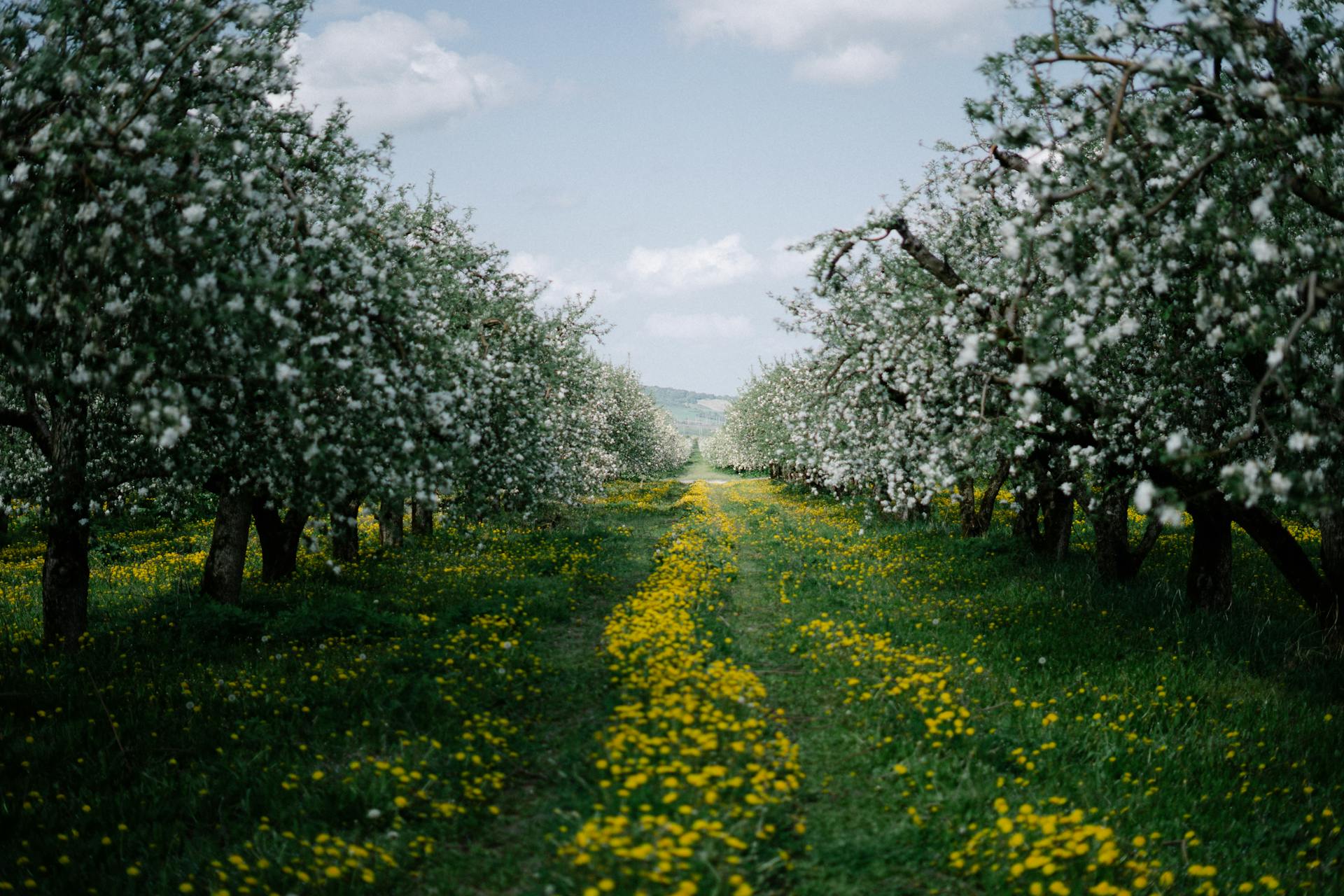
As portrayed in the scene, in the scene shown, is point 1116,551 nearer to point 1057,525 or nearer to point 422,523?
point 1057,525

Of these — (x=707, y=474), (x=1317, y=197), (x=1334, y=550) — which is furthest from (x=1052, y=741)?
(x=707, y=474)

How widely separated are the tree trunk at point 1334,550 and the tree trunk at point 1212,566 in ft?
6.40

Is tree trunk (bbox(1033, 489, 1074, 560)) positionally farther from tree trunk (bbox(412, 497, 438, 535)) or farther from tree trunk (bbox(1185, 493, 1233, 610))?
tree trunk (bbox(412, 497, 438, 535))

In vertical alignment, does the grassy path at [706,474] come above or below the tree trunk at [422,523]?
below

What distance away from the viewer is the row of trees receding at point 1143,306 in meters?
6.95

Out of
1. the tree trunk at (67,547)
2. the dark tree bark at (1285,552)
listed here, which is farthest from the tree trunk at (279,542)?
the dark tree bark at (1285,552)

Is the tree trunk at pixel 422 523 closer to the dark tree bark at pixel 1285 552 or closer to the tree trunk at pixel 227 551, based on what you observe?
the tree trunk at pixel 227 551

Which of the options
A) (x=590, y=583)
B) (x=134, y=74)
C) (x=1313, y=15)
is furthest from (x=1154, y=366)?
(x=134, y=74)

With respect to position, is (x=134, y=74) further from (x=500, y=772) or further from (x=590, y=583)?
(x=590, y=583)

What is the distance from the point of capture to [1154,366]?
399 inches

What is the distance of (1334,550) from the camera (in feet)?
34.8

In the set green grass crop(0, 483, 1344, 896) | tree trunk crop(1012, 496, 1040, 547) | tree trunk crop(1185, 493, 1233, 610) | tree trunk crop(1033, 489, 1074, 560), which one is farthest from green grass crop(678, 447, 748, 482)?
green grass crop(0, 483, 1344, 896)

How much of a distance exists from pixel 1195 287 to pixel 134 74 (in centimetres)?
1104

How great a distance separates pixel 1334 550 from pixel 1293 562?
1.59 ft
